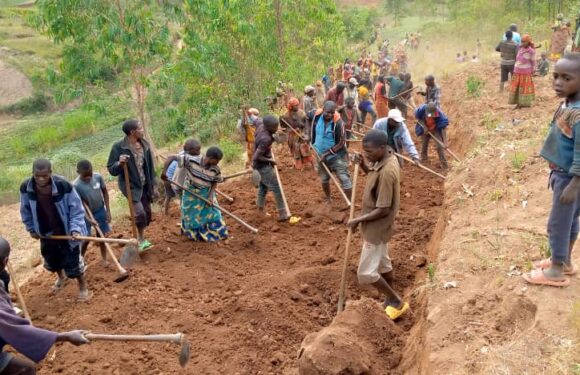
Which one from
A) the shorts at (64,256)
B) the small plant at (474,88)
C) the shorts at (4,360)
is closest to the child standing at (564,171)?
the shorts at (4,360)

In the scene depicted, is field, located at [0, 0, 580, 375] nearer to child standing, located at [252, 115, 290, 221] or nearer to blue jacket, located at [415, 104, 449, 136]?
child standing, located at [252, 115, 290, 221]

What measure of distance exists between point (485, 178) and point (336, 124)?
2.22m

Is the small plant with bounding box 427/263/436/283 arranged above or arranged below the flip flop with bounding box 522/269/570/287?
below

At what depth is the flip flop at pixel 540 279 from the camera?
390cm

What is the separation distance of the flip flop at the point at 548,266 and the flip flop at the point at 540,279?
99 millimetres

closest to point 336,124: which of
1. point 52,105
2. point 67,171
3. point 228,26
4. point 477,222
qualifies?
point 477,222

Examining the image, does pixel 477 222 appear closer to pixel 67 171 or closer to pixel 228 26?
pixel 228 26

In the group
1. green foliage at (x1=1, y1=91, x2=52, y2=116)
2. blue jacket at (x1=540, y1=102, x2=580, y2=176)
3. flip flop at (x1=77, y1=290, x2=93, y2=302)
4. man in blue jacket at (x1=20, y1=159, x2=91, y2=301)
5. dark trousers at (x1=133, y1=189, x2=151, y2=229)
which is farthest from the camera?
green foliage at (x1=1, y1=91, x2=52, y2=116)

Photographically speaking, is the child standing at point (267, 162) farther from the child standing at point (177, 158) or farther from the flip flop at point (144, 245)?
the flip flop at point (144, 245)

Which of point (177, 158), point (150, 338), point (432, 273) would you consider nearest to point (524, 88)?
point (432, 273)

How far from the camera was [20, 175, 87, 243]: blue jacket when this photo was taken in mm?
5250

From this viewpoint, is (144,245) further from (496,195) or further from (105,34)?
(496,195)

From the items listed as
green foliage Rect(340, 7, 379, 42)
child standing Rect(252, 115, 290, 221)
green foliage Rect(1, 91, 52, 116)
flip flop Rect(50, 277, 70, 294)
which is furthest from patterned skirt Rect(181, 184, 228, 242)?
green foliage Rect(1, 91, 52, 116)

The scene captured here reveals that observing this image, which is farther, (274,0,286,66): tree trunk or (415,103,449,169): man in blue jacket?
(274,0,286,66): tree trunk
